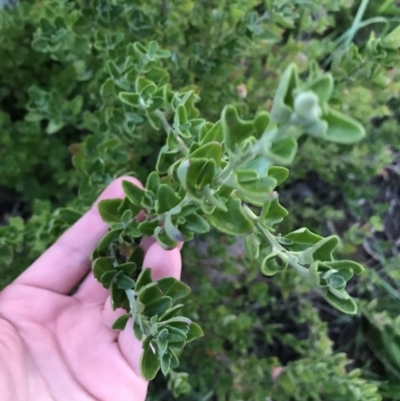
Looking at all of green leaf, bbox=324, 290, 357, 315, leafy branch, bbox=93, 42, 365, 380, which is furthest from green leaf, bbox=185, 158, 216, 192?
green leaf, bbox=324, 290, 357, 315

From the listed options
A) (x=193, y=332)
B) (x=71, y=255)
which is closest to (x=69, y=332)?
(x=71, y=255)

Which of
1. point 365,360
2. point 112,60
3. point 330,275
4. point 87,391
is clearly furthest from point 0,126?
point 365,360

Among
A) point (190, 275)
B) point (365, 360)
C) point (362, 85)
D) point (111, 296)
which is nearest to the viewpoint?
point (111, 296)

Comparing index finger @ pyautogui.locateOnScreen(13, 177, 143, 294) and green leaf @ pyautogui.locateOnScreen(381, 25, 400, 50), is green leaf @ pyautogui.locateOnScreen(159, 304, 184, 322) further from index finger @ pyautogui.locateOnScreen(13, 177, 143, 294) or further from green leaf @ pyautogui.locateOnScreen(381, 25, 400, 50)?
green leaf @ pyautogui.locateOnScreen(381, 25, 400, 50)

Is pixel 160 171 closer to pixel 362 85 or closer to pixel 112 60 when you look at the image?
pixel 112 60

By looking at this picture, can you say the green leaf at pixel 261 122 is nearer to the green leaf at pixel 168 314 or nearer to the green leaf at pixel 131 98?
the green leaf at pixel 168 314

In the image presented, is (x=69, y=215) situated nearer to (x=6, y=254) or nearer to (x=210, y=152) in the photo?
(x=6, y=254)

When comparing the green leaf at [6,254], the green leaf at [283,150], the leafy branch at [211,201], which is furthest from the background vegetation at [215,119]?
the green leaf at [283,150]
